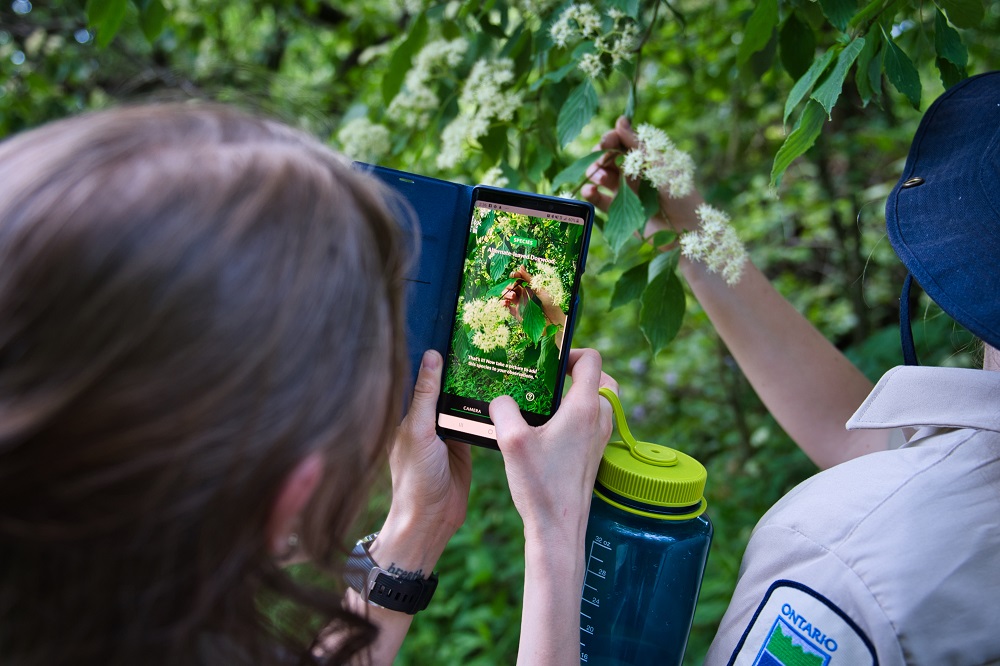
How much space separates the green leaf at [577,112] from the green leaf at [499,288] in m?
0.33

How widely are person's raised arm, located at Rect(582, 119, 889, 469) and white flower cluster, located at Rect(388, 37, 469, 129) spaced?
42cm

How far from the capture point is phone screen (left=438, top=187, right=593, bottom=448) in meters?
0.95

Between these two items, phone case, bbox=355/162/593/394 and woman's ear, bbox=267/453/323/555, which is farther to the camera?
phone case, bbox=355/162/593/394

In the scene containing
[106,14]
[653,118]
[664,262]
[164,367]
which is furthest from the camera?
[653,118]

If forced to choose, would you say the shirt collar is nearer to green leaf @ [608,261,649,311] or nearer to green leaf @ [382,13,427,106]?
green leaf @ [608,261,649,311]

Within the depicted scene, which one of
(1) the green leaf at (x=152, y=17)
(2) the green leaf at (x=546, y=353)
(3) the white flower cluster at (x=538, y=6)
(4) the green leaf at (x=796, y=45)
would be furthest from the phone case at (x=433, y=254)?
(1) the green leaf at (x=152, y=17)

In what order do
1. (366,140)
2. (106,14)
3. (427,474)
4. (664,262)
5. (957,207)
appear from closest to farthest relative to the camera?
1. (957,207)
2. (427,474)
3. (664,262)
4. (106,14)
5. (366,140)

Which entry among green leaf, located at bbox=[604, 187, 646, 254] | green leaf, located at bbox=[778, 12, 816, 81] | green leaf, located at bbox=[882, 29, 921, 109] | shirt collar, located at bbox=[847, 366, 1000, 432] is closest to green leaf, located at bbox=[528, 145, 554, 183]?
green leaf, located at bbox=[604, 187, 646, 254]

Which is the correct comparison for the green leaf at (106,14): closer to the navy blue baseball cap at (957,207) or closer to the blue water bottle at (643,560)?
the blue water bottle at (643,560)

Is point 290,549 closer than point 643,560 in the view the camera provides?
Yes

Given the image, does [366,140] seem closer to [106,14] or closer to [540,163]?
[540,163]

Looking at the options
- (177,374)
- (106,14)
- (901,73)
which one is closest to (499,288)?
(177,374)

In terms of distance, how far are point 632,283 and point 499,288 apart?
0.32 metres

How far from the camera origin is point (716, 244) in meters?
1.10
